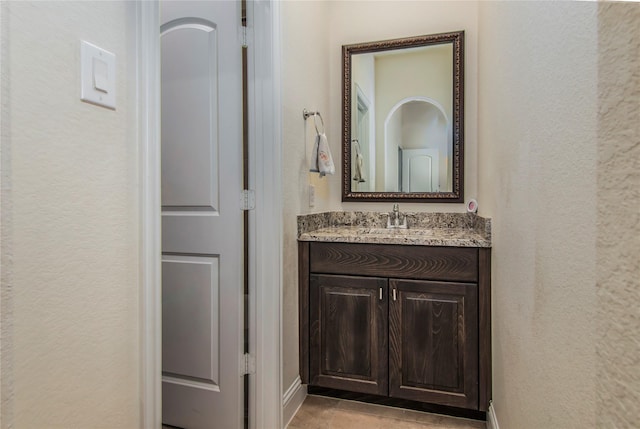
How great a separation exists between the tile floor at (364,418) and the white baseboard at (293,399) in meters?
0.03

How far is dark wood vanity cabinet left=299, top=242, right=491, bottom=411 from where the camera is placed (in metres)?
1.71

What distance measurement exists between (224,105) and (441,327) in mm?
1478

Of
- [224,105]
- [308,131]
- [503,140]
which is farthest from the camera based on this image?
[308,131]

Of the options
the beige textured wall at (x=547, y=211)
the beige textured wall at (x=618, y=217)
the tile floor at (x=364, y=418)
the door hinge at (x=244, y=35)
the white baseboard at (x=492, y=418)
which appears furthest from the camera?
the tile floor at (x=364, y=418)

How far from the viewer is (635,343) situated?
41 centimetres

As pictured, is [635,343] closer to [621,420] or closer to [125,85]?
[621,420]

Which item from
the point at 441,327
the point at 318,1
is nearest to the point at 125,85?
the point at 441,327

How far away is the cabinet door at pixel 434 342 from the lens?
5.63ft

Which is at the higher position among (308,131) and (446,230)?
(308,131)

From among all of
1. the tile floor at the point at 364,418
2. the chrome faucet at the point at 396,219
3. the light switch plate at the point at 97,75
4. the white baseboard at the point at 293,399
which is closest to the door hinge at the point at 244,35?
the light switch plate at the point at 97,75

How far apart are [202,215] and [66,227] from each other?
988mm

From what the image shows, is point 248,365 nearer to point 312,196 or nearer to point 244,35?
point 312,196

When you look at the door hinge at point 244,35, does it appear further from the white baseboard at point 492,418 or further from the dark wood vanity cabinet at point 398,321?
the white baseboard at point 492,418

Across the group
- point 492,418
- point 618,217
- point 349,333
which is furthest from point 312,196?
point 618,217
